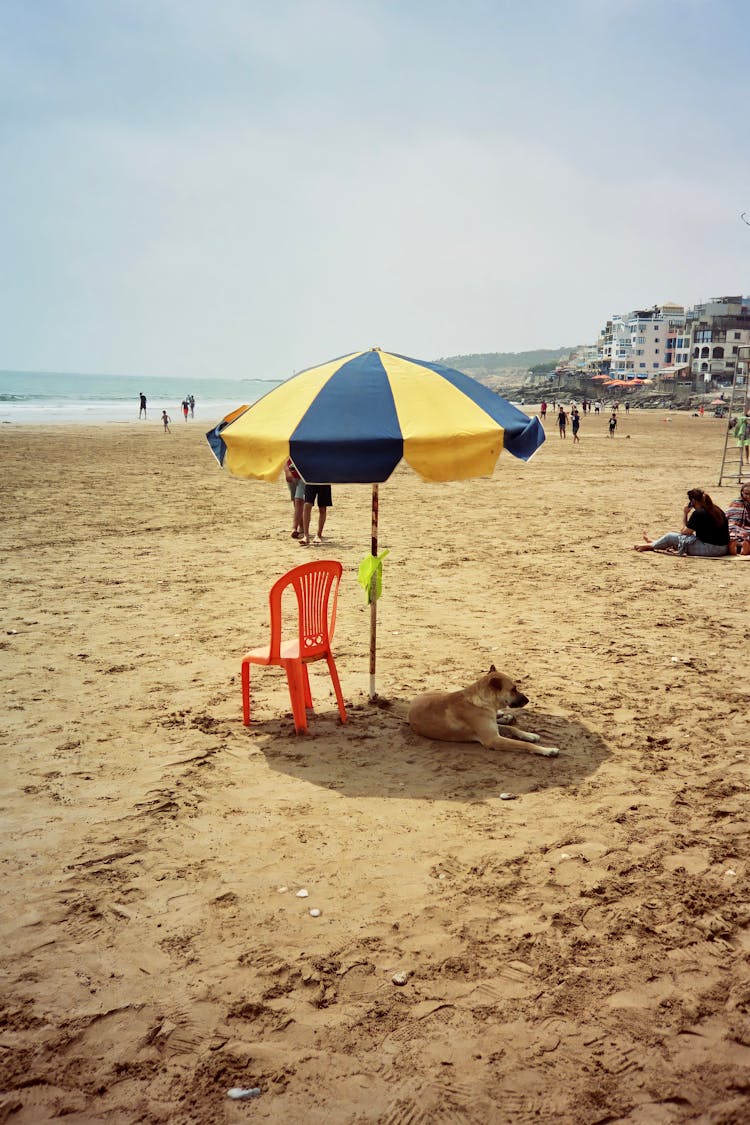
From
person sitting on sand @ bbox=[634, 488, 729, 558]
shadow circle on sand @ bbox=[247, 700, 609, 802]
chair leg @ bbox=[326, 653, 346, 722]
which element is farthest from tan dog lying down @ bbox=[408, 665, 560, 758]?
person sitting on sand @ bbox=[634, 488, 729, 558]

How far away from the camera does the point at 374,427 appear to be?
4.53 meters

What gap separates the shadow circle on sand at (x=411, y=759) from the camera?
189 inches

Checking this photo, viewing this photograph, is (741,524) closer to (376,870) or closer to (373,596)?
(373,596)

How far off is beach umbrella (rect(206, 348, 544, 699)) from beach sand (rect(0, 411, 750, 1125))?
1.87 meters

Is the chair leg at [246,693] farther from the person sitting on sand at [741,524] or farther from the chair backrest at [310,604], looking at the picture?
the person sitting on sand at [741,524]

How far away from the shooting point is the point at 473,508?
15359mm

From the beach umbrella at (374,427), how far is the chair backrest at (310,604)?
0.87 meters

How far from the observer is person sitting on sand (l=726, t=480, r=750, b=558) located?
35.9ft

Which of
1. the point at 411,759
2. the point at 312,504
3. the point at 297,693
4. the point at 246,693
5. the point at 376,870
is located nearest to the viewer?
the point at 376,870

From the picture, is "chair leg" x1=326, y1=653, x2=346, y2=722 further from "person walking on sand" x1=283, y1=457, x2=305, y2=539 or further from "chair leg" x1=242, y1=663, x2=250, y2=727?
"person walking on sand" x1=283, y1=457, x2=305, y2=539

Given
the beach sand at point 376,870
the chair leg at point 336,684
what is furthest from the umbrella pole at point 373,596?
the chair leg at point 336,684

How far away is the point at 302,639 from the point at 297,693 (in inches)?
14.3

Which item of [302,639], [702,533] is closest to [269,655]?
[302,639]

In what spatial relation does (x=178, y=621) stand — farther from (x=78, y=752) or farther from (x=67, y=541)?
(x=67, y=541)
